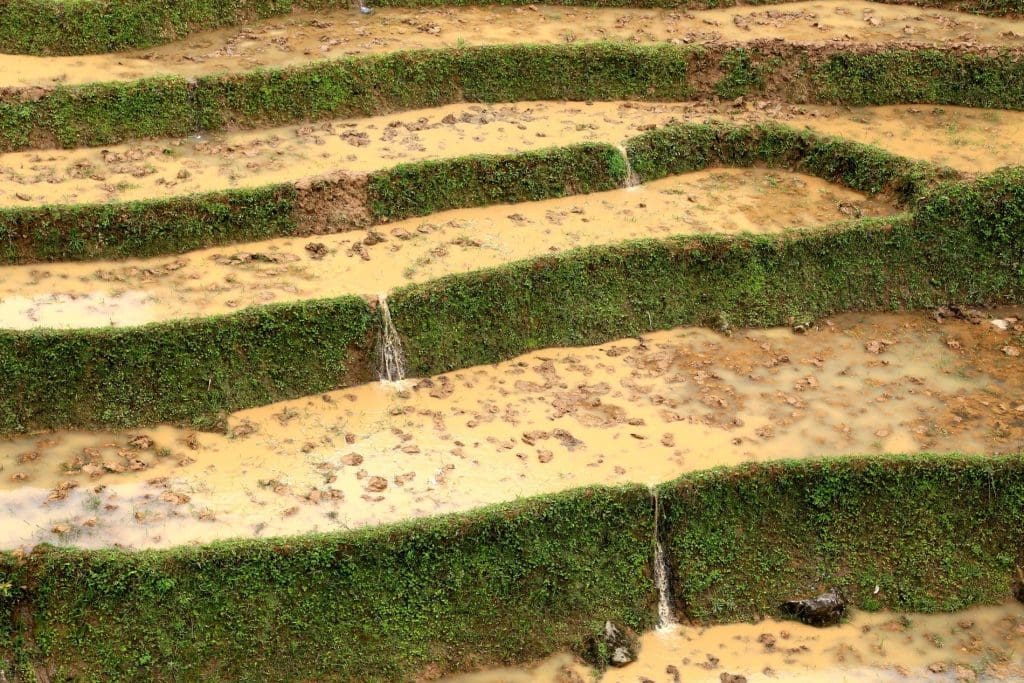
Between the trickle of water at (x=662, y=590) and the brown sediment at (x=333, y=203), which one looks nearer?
the trickle of water at (x=662, y=590)

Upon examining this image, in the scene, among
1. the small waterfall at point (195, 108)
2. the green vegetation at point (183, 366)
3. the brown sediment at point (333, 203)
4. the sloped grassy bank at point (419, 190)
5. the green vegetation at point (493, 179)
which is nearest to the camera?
the green vegetation at point (183, 366)

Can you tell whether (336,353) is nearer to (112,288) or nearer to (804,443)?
(112,288)

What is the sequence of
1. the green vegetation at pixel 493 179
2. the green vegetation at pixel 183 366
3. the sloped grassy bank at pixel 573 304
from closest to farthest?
the green vegetation at pixel 183 366 < the sloped grassy bank at pixel 573 304 < the green vegetation at pixel 493 179

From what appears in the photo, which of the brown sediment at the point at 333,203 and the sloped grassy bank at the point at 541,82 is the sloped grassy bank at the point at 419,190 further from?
the sloped grassy bank at the point at 541,82

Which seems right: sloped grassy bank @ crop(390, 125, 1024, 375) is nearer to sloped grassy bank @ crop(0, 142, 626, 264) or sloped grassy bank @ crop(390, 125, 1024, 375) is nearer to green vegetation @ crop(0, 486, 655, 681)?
sloped grassy bank @ crop(0, 142, 626, 264)

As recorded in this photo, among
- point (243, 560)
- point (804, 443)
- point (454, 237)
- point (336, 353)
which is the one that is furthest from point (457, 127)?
point (243, 560)

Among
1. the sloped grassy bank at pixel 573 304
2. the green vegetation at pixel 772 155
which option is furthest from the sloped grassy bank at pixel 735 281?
the green vegetation at pixel 772 155

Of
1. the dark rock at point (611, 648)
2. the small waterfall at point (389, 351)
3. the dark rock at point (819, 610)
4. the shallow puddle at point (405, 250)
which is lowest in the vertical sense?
the dark rock at point (611, 648)

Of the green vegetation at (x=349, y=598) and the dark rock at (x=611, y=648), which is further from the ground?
the green vegetation at (x=349, y=598)
